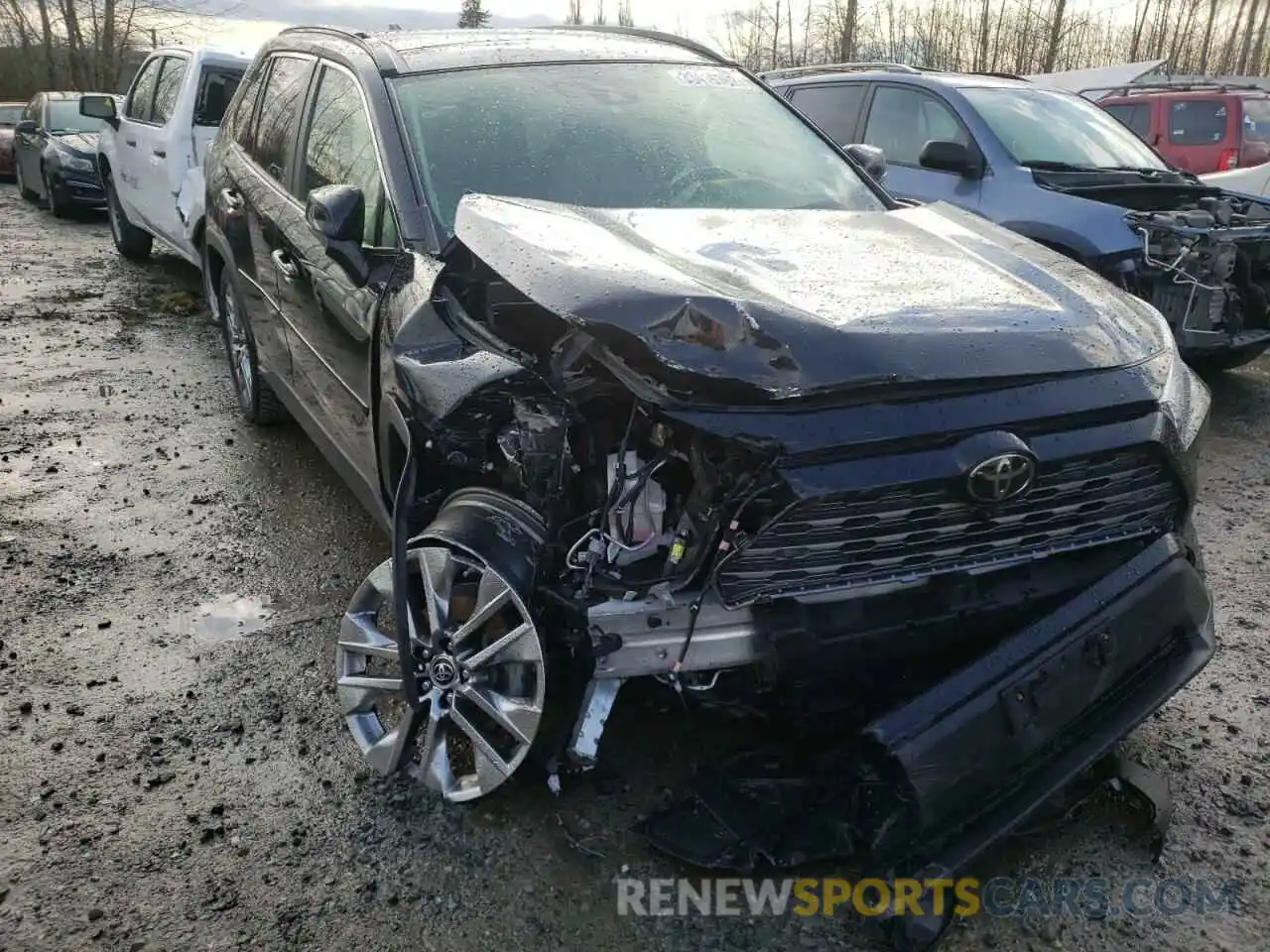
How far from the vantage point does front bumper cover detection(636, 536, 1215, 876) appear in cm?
217

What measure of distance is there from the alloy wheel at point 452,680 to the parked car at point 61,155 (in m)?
12.4

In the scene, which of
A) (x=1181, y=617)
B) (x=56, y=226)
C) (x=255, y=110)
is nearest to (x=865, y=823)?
(x=1181, y=617)

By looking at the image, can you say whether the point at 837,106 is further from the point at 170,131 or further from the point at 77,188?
the point at 77,188

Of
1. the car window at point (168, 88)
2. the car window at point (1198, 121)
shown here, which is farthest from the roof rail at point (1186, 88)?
the car window at point (168, 88)

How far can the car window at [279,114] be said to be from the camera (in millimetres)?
4168

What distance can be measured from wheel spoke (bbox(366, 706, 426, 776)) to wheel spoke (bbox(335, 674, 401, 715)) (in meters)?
0.11

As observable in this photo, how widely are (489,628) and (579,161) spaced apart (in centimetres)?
164

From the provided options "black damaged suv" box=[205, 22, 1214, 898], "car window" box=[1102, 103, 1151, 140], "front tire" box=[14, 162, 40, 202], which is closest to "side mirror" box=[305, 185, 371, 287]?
"black damaged suv" box=[205, 22, 1214, 898]

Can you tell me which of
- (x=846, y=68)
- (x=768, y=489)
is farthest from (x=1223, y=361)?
(x=768, y=489)

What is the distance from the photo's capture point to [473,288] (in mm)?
2738

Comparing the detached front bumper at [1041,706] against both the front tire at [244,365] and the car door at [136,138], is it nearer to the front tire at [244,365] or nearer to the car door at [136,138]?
the front tire at [244,365]

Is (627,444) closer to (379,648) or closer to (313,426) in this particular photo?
(379,648)

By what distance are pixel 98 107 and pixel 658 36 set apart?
20.6 feet

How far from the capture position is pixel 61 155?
1321 cm
